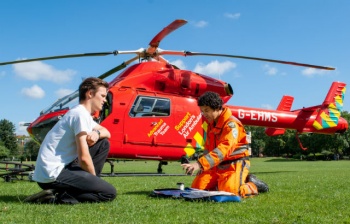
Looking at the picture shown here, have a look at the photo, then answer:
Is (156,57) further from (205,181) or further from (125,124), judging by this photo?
(205,181)

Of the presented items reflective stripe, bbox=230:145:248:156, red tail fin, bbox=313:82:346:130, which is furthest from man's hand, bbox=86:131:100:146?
red tail fin, bbox=313:82:346:130

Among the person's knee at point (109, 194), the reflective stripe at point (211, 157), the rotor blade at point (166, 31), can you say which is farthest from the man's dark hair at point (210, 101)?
the rotor blade at point (166, 31)

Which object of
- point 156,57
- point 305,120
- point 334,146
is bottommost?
point 334,146

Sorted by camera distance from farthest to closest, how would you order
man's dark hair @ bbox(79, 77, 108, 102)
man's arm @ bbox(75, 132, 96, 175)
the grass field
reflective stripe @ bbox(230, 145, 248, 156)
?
reflective stripe @ bbox(230, 145, 248, 156), man's dark hair @ bbox(79, 77, 108, 102), man's arm @ bbox(75, 132, 96, 175), the grass field

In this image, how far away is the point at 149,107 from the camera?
11.1m

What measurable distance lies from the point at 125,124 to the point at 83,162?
631 centimetres

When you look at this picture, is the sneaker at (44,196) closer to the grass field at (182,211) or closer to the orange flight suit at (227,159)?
the grass field at (182,211)

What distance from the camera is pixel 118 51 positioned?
10.5 m

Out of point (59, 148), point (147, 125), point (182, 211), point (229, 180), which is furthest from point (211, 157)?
point (147, 125)

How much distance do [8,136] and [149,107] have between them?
10446cm

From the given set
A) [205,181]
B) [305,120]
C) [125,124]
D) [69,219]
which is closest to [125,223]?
[69,219]

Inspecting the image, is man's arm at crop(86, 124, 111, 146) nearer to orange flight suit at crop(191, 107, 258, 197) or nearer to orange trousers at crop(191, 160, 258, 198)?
orange flight suit at crop(191, 107, 258, 197)

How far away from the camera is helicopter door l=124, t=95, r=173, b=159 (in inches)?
429

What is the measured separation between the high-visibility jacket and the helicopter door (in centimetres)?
541
